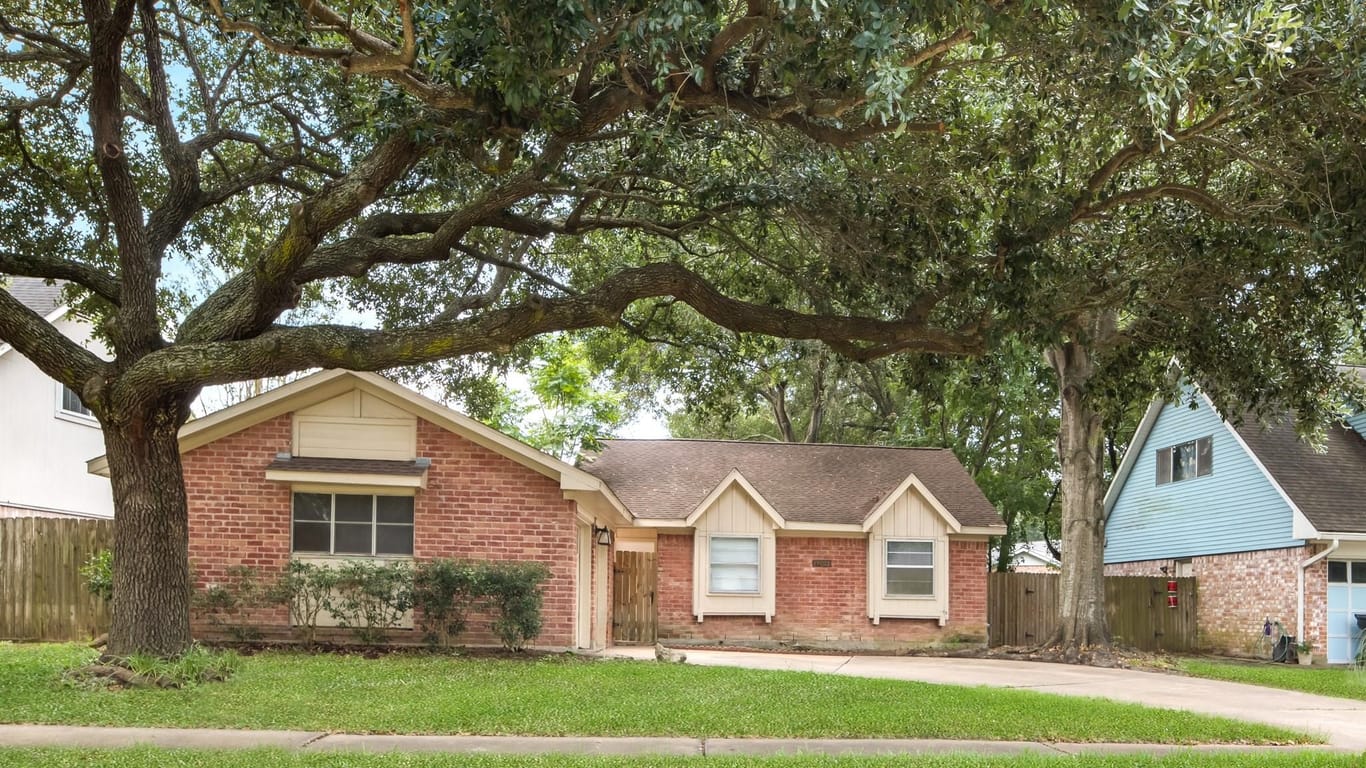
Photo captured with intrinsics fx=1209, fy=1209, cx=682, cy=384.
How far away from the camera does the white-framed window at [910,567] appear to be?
2517 cm

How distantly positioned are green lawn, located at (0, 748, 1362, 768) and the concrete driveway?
114 inches

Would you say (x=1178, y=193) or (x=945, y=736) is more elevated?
(x=1178, y=193)

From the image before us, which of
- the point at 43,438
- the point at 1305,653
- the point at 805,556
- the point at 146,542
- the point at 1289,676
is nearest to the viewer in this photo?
the point at 146,542

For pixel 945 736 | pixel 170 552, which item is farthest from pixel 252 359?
pixel 945 736

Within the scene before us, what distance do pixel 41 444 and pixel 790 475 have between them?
15.9m

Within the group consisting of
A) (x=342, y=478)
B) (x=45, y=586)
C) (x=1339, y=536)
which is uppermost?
(x=342, y=478)

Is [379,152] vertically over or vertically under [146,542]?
over

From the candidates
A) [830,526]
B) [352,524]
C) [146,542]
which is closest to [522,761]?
[146,542]

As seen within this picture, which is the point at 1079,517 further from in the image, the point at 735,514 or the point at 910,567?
the point at 735,514

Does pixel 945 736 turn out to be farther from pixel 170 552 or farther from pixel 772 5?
pixel 170 552

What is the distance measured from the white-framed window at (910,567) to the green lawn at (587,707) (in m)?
10.7

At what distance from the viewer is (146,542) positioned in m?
12.8

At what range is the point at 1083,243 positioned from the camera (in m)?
14.7

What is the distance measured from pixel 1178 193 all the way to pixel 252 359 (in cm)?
983
